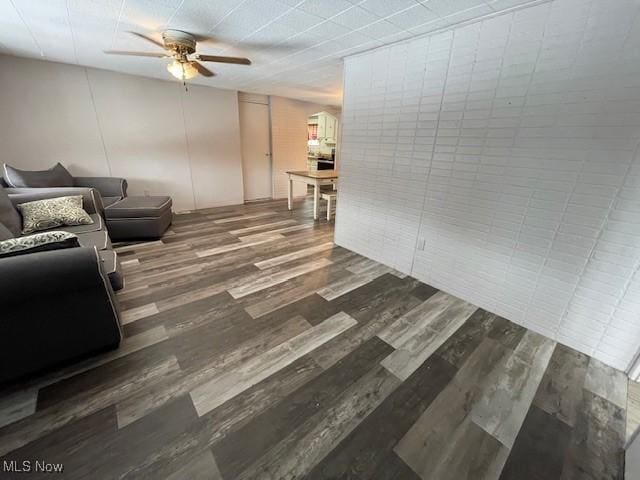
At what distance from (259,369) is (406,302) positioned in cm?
138

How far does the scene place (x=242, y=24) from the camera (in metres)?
2.11

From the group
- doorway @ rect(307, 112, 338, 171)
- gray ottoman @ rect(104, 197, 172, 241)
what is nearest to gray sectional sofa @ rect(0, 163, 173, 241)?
gray ottoman @ rect(104, 197, 172, 241)

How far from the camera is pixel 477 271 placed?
2254 millimetres

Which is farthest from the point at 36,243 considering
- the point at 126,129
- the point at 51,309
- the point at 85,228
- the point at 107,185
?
the point at 126,129

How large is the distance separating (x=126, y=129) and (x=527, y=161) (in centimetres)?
520

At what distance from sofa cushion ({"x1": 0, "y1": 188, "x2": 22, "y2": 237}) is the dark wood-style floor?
1.13 m

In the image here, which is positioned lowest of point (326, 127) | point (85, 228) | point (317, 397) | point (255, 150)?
point (317, 397)

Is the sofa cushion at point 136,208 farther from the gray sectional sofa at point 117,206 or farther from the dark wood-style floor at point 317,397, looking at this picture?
the dark wood-style floor at point 317,397

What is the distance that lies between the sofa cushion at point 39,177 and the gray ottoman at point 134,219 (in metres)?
0.76

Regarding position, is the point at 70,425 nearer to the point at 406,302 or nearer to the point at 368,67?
the point at 406,302

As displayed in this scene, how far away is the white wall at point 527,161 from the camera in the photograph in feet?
5.02

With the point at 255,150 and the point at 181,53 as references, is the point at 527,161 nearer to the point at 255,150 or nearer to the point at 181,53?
the point at 181,53

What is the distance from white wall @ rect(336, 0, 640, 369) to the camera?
1.53 metres

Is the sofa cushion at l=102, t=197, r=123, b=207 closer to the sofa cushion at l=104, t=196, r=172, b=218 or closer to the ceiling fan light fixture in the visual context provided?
the sofa cushion at l=104, t=196, r=172, b=218
